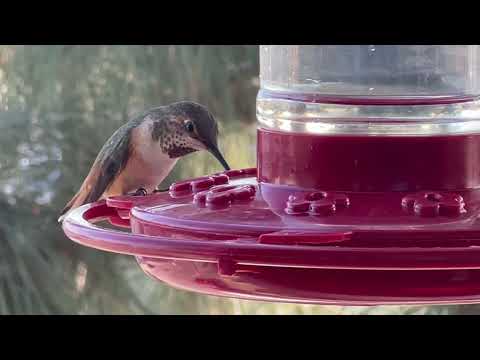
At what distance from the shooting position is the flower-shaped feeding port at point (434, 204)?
1.59 metres

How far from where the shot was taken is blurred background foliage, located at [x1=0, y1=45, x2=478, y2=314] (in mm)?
3680

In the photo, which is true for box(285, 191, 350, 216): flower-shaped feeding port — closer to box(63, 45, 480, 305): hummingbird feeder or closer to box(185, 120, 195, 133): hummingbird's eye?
box(63, 45, 480, 305): hummingbird feeder

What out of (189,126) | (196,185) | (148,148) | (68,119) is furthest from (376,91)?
(68,119)

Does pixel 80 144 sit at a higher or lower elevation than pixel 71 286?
higher

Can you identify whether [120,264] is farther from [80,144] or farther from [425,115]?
[425,115]

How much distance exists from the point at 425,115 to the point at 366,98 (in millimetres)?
113

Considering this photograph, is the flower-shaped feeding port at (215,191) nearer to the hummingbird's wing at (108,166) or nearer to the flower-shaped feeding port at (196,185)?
the flower-shaped feeding port at (196,185)

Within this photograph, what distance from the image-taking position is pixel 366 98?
1832 mm

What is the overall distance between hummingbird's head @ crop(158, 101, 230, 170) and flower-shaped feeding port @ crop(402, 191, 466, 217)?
4.65 feet

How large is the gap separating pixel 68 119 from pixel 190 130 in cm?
65

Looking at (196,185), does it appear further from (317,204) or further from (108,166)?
(108,166)
